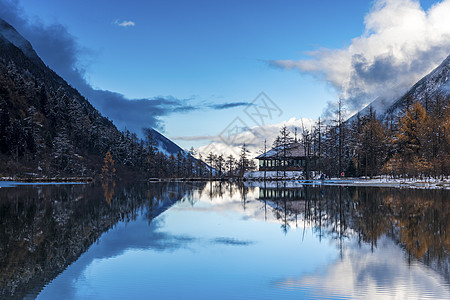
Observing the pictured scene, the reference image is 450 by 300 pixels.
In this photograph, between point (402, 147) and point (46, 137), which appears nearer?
point (402, 147)

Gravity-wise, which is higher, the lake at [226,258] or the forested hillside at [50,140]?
the forested hillside at [50,140]

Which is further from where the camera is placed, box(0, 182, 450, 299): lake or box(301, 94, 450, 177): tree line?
box(301, 94, 450, 177): tree line

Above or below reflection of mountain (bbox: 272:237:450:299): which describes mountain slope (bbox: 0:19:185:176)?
above

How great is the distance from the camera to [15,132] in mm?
80250

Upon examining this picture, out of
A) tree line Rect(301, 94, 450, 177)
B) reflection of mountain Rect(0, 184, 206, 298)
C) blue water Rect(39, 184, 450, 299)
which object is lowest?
blue water Rect(39, 184, 450, 299)

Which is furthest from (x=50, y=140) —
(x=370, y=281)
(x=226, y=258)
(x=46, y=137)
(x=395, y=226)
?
(x=370, y=281)

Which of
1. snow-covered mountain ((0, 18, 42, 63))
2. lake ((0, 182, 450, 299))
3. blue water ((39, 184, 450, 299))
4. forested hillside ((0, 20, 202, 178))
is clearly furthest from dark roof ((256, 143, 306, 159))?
snow-covered mountain ((0, 18, 42, 63))

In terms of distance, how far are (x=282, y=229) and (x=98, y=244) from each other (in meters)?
6.80

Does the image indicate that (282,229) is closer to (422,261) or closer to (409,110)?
(422,261)

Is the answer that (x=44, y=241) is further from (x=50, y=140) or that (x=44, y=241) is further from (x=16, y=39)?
(x=16, y=39)

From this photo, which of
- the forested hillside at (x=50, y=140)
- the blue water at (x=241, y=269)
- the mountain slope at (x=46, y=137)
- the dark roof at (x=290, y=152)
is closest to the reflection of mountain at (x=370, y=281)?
the blue water at (x=241, y=269)

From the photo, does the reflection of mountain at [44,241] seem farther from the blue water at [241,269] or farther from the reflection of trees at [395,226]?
the reflection of trees at [395,226]

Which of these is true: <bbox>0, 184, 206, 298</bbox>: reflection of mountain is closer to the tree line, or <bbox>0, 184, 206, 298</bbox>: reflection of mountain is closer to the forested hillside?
the tree line

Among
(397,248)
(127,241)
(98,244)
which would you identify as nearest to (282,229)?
(397,248)
